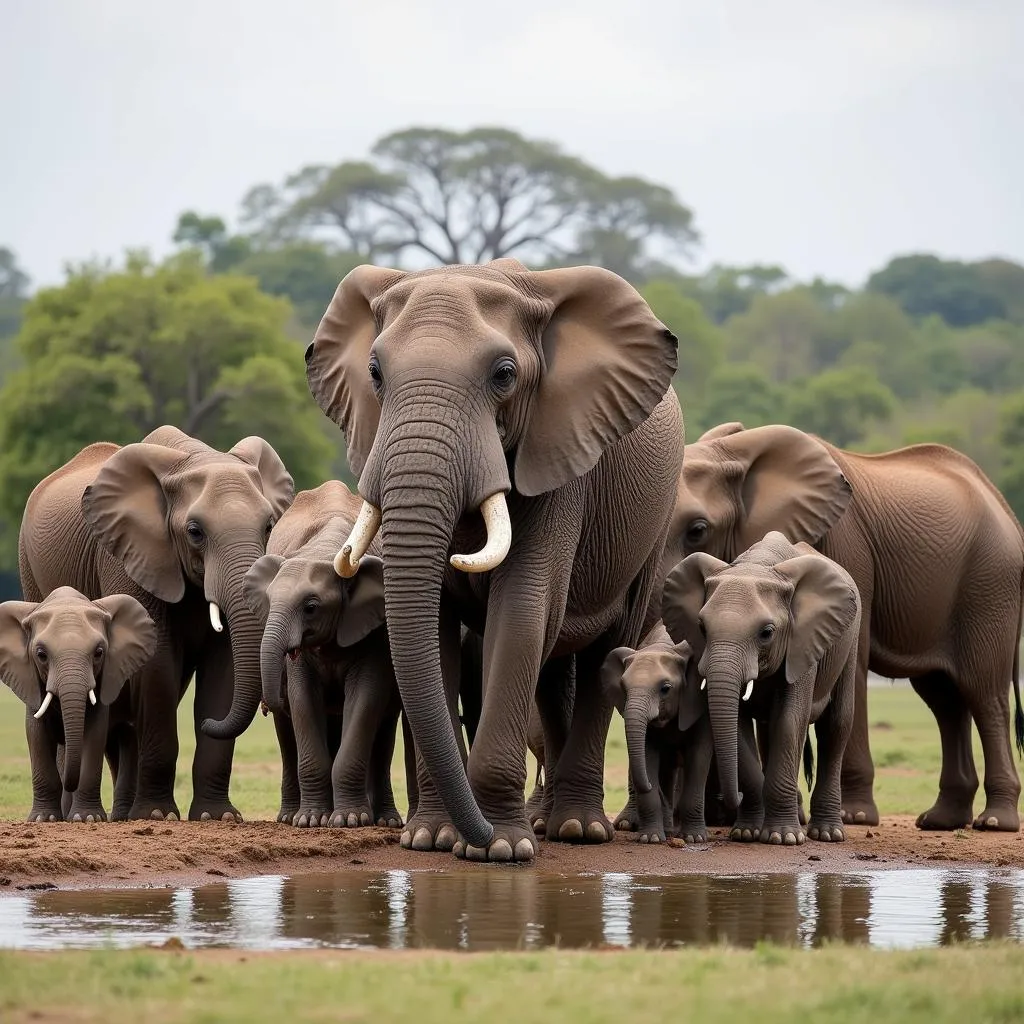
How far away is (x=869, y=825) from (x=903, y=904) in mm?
5191

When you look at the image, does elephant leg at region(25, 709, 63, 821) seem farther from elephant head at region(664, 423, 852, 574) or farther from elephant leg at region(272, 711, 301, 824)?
elephant head at region(664, 423, 852, 574)

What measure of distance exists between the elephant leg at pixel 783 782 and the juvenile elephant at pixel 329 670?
2016 mm

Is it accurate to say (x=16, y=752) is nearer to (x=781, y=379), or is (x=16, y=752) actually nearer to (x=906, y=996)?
(x=906, y=996)

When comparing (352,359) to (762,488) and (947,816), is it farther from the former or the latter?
(947,816)

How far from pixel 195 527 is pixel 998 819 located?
548 cm

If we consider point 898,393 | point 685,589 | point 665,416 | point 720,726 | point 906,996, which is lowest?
point 906,996

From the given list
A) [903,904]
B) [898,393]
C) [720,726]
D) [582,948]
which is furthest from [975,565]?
[898,393]

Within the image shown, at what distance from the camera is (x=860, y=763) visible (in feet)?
47.8

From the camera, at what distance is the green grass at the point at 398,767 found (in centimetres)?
1612

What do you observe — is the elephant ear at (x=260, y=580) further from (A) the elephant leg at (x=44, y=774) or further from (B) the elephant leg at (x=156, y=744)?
(A) the elephant leg at (x=44, y=774)

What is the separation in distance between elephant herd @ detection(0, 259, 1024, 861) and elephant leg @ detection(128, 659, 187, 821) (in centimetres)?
2

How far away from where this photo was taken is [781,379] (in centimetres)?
10306

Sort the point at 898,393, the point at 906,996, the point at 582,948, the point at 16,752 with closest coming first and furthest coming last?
the point at 906,996
the point at 582,948
the point at 16,752
the point at 898,393

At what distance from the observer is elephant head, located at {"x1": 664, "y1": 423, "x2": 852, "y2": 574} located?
14047 millimetres
